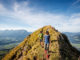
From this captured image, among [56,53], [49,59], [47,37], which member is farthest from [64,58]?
[47,37]

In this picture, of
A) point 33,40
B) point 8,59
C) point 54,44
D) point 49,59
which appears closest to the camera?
point 49,59

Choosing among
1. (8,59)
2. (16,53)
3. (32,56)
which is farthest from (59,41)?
(8,59)

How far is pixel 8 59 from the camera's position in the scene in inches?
830

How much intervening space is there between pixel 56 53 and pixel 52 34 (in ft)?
20.7

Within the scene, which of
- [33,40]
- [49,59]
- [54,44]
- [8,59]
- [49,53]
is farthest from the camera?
[33,40]

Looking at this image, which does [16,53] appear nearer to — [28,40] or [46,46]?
[28,40]

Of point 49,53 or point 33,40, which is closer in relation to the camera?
point 49,53

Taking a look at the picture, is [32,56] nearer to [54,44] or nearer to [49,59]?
[49,59]

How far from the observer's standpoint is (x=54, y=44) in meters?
19.0

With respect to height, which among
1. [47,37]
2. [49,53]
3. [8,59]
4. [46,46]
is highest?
[47,37]

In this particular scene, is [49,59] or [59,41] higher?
[59,41]

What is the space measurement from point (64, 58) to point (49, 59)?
3.00m

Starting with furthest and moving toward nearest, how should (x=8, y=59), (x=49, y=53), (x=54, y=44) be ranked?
1. (x=8, y=59)
2. (x=54, y=44)
3. (x=49, y=53)

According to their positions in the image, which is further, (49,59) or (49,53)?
(49,53)
